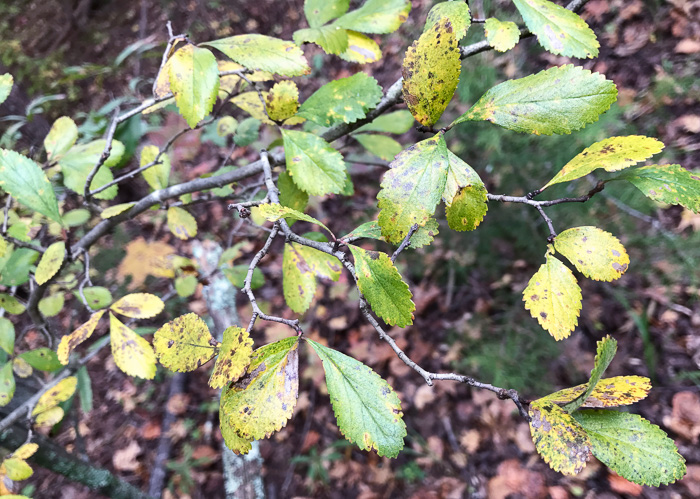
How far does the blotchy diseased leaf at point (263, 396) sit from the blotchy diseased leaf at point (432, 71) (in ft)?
1.13

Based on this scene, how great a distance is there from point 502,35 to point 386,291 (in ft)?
1.24

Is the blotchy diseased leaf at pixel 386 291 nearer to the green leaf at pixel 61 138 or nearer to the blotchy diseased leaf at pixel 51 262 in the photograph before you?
the blotchy diseased leaf at pixel 51 262

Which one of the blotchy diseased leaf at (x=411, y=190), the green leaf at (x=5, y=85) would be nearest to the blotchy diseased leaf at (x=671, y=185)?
the blotchy diseased leaf at (x=411, y=190)

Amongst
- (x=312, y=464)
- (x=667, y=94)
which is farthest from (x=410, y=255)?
(x=667, y=94)

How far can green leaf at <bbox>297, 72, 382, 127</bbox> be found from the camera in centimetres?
63

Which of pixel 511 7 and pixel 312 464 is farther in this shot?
pixel 312 464

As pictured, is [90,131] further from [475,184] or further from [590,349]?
[590,349]

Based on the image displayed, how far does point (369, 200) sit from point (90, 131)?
192 centimetres

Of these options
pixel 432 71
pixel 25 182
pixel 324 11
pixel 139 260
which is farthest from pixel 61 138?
pixel 139 260

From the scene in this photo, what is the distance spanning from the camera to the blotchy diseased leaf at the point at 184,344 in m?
0.49

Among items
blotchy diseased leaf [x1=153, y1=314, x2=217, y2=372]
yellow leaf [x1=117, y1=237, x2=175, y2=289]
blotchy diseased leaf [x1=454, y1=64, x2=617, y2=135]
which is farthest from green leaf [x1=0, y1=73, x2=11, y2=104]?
yellow leaf [x1=117, y1=237, x2=175, y2=289]

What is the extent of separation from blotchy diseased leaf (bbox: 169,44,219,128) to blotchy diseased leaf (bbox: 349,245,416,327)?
347mm

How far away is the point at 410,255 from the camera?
264cm

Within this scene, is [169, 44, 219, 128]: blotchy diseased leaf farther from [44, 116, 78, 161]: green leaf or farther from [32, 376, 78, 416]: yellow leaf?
[32, 376, 78, 416]: yellow leaf
